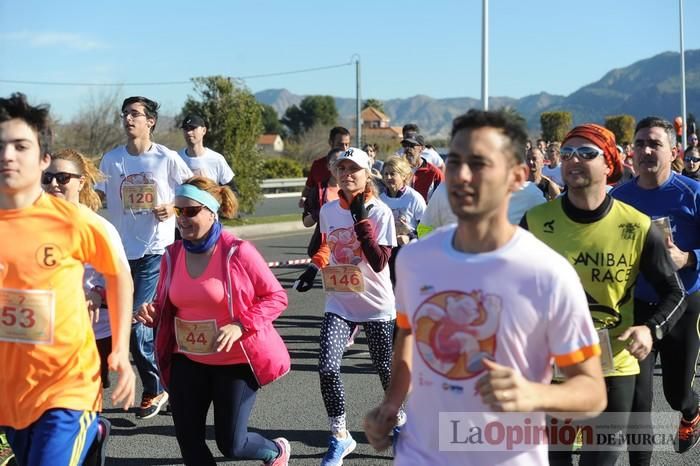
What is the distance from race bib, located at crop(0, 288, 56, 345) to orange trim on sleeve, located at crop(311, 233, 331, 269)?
2966 millimetres

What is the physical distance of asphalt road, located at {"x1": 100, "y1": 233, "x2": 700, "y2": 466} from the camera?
5879mm

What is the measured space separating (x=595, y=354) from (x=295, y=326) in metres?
7.77

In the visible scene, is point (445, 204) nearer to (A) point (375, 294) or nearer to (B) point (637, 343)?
(A) point (375, 294)

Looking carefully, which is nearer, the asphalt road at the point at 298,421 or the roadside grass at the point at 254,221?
the asphalt road at the point at 298,421

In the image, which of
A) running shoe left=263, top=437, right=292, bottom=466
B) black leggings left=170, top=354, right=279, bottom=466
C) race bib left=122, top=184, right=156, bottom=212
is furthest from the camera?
race bib left=122, top=184, right=156, bottom=212

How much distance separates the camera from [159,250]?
7.67 metres

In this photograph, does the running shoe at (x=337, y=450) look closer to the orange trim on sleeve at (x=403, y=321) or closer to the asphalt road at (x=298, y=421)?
the asphalt road at (x=298, y=421)

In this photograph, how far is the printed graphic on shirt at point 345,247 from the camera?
6359 mm

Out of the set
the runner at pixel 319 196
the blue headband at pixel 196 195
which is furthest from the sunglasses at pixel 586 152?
the runner at pixel 319 196

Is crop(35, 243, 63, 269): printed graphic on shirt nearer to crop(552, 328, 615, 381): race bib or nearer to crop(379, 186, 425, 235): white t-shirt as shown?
crop(552, 328, 615, 381): race bib

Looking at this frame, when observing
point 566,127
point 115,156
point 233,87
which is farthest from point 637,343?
point 566,127

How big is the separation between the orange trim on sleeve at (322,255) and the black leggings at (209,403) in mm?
1656

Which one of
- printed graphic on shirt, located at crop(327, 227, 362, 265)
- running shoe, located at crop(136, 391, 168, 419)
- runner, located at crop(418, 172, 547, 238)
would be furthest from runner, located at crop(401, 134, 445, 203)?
running shoe, located at crop(136, 391, 168, 419)

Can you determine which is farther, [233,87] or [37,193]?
[233,87]
